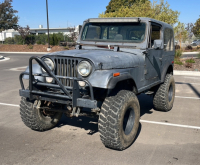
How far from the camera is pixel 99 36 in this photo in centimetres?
503

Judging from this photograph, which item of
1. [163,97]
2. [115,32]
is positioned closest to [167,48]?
[163,97]

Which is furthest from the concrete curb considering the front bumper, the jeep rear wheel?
the front bumper

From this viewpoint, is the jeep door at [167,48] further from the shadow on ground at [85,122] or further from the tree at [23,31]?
the tree at [23,31]

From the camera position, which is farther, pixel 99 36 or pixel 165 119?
pixel 165 119

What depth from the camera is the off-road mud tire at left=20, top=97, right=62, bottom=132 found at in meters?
4.22

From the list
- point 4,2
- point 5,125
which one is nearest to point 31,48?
point 4,2

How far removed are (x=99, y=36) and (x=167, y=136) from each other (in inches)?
94.0

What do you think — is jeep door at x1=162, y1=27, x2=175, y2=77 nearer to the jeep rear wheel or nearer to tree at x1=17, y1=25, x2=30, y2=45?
the jeep rear wheel

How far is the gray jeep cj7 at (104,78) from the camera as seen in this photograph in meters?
3.44

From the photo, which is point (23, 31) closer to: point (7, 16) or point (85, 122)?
point (7, 16)

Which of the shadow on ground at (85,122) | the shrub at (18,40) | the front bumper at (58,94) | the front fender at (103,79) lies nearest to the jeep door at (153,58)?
the shadow on ground at (85,122)

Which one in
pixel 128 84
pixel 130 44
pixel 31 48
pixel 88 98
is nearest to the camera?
pixel 88 98

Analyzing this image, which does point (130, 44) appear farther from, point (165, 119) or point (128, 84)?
point (165, 119)

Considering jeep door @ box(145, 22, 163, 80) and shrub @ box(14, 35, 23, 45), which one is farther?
shrub @ box(14, 35, 23, 45)
